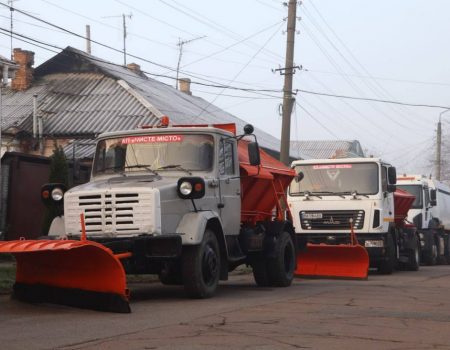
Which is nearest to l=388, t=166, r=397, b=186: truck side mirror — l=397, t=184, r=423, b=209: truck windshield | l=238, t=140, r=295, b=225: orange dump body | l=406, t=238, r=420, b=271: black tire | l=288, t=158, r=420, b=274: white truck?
l=288, t=158, r=420, b=274: white truck

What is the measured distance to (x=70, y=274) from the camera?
32.4 ft

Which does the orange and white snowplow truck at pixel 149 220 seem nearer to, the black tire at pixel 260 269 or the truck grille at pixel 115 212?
the truck grille at pixel 115 212

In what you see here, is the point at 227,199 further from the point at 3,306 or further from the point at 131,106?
the point at 131,106

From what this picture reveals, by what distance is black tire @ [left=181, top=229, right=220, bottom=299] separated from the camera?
35.0 feet

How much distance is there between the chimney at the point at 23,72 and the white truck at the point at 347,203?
19760mm

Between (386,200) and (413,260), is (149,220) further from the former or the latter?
(413,260)

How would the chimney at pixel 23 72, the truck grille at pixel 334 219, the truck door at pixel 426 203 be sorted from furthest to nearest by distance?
the chimney at pixel 23 72
the truck door at pixel 426 203
the truck grille at pixel 334 219

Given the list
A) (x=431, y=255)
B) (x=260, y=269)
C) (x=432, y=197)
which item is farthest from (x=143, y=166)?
(x=431, y=255)

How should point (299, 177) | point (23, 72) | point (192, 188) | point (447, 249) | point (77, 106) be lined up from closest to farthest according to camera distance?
point (192, 188), point (299, 177), point (447, 249), point (77, 106), point (23, 72)

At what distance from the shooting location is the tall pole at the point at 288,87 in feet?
78.5

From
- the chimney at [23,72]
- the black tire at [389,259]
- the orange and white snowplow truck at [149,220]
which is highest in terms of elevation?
the chimney at [23,72]

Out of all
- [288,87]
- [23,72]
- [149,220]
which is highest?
[23,72]

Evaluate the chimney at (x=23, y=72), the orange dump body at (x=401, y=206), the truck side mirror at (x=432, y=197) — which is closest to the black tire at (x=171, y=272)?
the orange dump body at (x=401, y=206)

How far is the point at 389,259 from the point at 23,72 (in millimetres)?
22397
